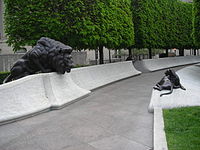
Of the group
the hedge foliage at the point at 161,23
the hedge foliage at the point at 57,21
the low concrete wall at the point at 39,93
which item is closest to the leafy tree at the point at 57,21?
the hedge foliage at the point at 57,21

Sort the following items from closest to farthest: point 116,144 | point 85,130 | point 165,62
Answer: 1. point 116,144
2. point 85,130
3. point 165,62

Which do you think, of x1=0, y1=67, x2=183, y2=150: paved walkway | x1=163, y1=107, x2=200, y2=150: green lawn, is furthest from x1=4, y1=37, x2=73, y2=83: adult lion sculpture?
x1=163, y1=107, x2=200, y2=150: green lawn

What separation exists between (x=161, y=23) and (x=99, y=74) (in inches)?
623

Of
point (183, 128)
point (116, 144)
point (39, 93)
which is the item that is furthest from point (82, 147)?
point (39, 93)

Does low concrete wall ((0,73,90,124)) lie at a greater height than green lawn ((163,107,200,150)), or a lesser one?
greater

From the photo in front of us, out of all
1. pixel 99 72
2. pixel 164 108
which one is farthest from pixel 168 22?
pixel 164 108

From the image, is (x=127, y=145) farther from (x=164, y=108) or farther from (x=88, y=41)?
(x=88, y=41)

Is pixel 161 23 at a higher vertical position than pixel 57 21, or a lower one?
higher

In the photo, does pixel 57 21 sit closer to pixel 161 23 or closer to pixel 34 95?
pixel 34 95

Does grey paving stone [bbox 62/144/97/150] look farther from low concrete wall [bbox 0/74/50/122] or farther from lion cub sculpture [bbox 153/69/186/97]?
lion cub sculpture [bbox 153/69/186/97]

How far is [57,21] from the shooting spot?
12.4 metres

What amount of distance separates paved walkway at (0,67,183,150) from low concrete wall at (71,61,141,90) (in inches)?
127

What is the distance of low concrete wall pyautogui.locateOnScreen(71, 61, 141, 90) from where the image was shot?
11089 millimetres

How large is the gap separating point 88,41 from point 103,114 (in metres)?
7.53
